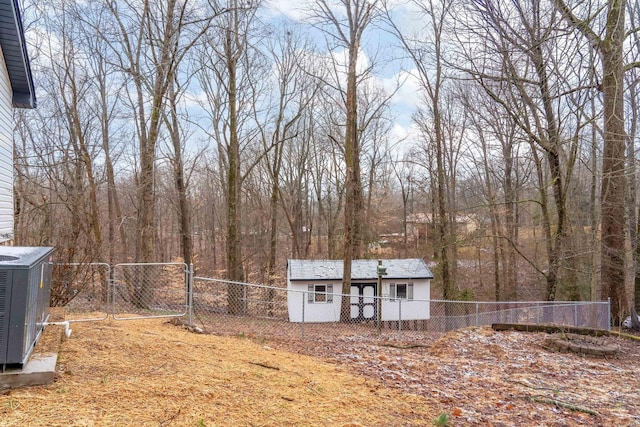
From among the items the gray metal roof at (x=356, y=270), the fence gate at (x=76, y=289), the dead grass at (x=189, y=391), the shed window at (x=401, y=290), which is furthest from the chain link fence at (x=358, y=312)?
the dead grass at (x=189, y=391)

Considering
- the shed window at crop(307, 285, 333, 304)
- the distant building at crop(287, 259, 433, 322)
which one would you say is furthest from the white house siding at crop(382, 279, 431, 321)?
the shed window at crop(307, 285, 333, 304)

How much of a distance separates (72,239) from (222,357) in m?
4.71

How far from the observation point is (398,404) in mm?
4566

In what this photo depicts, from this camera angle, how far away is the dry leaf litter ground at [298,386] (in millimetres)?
3471

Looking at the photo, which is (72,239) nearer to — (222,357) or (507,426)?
(222,357)

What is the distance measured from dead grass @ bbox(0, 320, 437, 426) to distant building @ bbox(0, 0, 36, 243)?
4.68m

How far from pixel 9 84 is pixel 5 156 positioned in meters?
1.67

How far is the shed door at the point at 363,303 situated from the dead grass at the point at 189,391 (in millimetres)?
13425

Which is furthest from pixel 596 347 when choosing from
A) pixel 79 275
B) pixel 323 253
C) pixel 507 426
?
pixel 323 253

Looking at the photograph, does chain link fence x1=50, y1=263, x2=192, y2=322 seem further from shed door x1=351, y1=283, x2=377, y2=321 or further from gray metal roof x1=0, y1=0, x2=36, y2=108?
shed door x1=351, y1=283, x2=377, y2=321

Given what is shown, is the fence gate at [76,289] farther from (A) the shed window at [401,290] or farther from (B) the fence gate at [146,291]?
(A) the shed window at [401,290]

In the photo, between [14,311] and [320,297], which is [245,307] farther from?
[14,311]

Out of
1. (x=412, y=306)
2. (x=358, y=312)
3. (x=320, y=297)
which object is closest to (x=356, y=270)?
(x=358, y=312)

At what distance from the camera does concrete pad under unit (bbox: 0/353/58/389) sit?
3523 millimetres
